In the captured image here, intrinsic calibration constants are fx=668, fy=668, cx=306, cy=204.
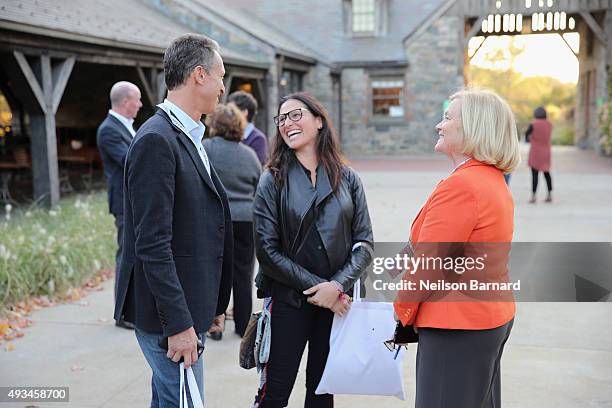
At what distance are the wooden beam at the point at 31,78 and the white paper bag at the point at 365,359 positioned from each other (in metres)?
7.96

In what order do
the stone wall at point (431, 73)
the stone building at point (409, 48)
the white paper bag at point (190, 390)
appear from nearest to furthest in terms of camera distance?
the white paper bag at point (190, 390), the stone building at point (409, 48), the stone wall at point (431, 73)

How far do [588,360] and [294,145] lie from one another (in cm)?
274

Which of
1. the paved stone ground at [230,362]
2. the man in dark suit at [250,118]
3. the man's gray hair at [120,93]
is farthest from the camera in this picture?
the man in dark suit at [250,118]

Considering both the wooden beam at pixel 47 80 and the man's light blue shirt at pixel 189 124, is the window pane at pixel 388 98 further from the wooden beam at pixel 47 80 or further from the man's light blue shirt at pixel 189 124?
the man's light blue shirt at pixel 189 124

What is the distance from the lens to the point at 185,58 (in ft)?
8.09

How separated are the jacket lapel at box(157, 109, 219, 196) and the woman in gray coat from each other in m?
2.24

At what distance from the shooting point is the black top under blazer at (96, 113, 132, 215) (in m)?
5.06

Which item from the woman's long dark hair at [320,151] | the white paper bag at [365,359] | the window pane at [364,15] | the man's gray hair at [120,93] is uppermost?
the window pane at [364,15]

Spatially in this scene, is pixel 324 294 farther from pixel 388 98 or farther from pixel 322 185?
pixel 388 98

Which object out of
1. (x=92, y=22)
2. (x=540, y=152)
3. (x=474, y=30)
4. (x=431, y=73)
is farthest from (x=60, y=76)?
(x=474, y=30)

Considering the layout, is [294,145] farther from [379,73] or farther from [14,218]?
[379,73]

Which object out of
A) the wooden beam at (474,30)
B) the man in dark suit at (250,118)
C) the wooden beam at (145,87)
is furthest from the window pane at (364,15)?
the man in dark suit at (250,118)

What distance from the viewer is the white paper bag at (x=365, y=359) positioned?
2.93m

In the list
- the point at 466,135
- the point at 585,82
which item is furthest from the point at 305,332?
the point at 585,82
